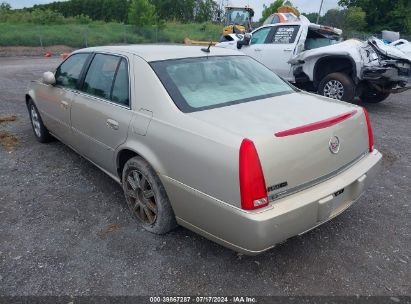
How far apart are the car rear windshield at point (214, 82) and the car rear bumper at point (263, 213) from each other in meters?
0.72

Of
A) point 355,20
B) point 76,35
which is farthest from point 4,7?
point 355,20

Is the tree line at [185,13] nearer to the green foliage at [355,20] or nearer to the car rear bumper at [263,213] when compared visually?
the green foliage at [355,20]

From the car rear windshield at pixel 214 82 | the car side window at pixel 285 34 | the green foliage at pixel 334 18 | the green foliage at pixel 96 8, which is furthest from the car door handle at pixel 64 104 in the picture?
the green foliage at pixel 96 8

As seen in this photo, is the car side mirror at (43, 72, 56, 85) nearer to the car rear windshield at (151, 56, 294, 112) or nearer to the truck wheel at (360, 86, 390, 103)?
the car rear windshield at (151, 56, 294, 112)

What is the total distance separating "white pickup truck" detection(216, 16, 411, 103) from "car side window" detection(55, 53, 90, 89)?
5111 millimetres

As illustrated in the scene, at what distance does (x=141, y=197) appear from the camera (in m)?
3.17

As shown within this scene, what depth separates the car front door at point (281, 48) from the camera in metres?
8.29

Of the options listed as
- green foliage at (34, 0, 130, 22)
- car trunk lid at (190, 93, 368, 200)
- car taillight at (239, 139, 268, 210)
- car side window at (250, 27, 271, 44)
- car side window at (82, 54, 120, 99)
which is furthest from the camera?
green foliage at (34, 0, 130, 22)

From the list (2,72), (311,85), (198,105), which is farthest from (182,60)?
(2,72)

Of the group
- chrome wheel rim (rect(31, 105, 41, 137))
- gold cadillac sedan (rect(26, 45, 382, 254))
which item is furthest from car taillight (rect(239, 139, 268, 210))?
chrome wheel rim (rect(31, 105, 41, 137))

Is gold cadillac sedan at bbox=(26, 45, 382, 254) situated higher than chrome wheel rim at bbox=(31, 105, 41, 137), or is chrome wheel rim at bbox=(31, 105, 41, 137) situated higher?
gold cadillac sedan at bbox=(26, 45, 382, 254)

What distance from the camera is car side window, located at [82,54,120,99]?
136 inches

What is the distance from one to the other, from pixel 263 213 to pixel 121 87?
71.8 inches

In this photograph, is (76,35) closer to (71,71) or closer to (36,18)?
(36,18)
